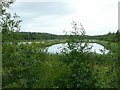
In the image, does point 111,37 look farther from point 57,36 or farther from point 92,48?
point 57,36

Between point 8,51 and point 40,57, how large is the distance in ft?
2.21

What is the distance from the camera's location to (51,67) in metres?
7.11

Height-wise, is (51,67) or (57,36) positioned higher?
Answer: (57,36)

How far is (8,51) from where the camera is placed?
23.3 feet

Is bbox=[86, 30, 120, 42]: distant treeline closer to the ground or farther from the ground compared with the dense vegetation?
farther from the ground

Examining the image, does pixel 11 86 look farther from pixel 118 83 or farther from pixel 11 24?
pixel 118 83

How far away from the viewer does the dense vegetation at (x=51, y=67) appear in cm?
707

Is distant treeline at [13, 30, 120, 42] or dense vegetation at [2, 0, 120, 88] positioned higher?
distant treeline at [13, 30, 120, 42]

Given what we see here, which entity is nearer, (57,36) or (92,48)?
(92,48)

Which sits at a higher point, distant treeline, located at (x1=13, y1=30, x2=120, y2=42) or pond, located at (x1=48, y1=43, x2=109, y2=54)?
distant treeline, located at (x1=13, y1=30, x2=120, y2=42)

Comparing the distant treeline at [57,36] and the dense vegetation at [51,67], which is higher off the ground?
the distant treeline at [57,36]

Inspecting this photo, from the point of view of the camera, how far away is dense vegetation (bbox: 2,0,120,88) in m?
7.07

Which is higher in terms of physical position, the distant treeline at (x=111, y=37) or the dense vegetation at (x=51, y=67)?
the distant treeline at (x=111, y=37)

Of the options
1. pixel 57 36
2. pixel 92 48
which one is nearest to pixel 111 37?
pixel 92 48
